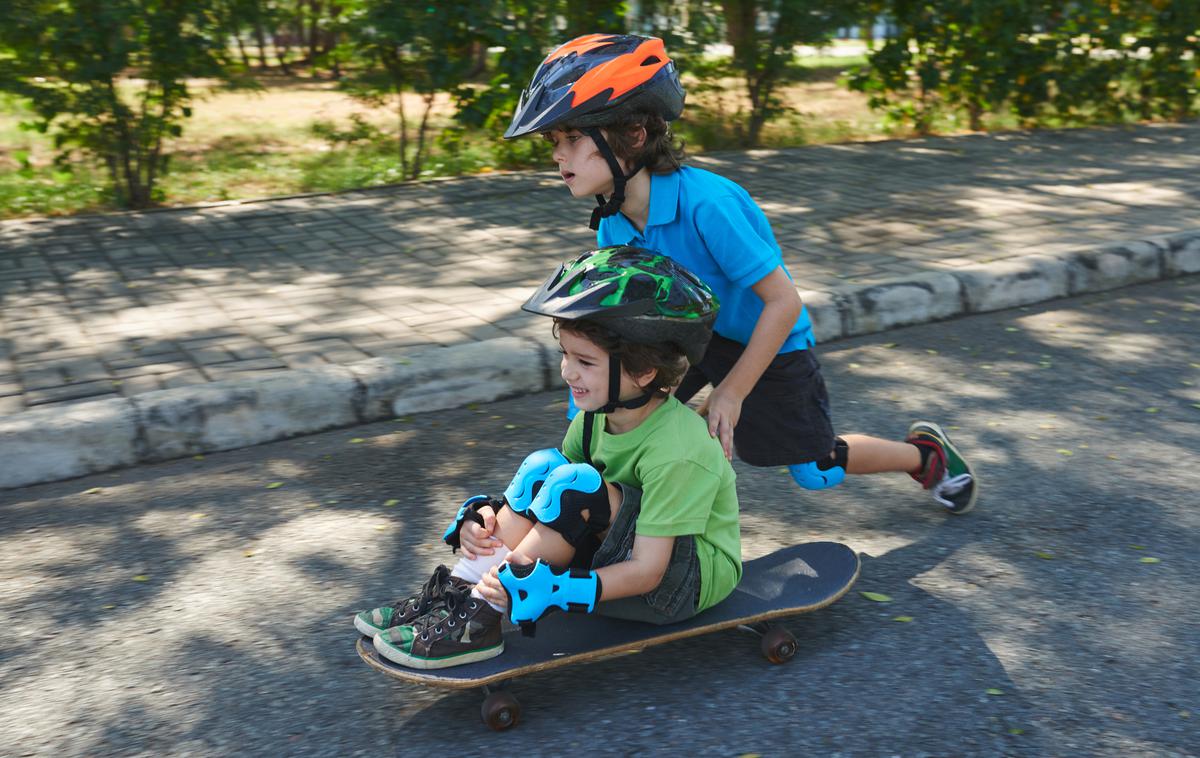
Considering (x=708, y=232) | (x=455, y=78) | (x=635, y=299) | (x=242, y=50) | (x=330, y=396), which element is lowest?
(x=330, y=396)

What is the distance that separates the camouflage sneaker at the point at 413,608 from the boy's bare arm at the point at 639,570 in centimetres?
34

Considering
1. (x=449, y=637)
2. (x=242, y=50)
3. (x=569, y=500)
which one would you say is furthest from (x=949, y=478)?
(x=242, y=50)

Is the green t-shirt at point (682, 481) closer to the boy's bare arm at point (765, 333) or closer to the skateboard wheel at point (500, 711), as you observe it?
the boy's bare arm at point (765, 333)

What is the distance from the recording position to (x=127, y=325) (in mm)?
5391

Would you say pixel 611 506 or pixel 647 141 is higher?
pixel 647 141

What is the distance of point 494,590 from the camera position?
2.48 metres

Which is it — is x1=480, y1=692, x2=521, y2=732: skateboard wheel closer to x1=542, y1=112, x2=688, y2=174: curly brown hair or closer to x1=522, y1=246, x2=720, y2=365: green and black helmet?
x1=522, y1=246, x2=720, y2=365: green and black helmet

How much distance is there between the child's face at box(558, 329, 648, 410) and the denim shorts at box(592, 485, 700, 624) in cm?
21

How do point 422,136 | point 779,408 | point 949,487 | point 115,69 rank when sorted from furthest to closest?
point 422,136 < point 115,69 < point 949,487 < point 779,408

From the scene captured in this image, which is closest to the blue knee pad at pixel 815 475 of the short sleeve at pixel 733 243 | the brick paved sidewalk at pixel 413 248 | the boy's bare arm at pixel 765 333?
the boy's bare arm at pixel 765 333

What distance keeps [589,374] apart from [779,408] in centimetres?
78

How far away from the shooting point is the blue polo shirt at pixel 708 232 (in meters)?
2.85

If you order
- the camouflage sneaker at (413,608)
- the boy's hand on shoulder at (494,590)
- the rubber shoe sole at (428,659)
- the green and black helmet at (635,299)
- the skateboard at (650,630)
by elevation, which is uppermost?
the green and black helmet at (635,299)

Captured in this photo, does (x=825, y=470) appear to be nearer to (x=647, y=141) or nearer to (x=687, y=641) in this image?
(x=687, y=641)
